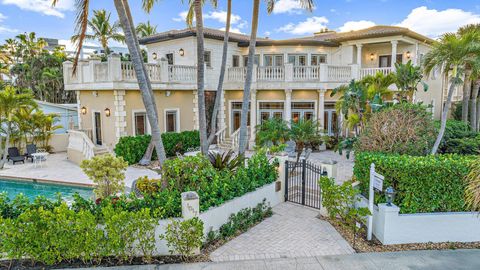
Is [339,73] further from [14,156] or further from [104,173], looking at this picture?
[14,156]

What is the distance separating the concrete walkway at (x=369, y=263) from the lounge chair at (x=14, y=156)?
14221 millimetres

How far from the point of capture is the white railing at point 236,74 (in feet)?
67.3

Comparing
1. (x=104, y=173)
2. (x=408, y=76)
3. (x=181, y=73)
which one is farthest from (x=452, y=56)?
(x=181, y=73)

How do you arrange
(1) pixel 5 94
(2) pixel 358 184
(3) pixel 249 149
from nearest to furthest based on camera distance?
(2) pixel 358 184 → (1) pixel 5 94 → (3) pixel 249 149

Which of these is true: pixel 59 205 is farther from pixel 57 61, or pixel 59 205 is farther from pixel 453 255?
pixel 57 61

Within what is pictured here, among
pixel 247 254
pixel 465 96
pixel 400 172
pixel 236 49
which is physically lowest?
pixel 247 254

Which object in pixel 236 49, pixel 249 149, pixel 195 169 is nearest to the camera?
pixel 195 169

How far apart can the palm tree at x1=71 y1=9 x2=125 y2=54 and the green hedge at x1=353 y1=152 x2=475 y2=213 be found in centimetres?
2855

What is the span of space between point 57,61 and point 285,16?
24.8m

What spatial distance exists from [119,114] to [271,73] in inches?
355

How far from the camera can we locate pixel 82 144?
57.6 feet

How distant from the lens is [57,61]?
116ft

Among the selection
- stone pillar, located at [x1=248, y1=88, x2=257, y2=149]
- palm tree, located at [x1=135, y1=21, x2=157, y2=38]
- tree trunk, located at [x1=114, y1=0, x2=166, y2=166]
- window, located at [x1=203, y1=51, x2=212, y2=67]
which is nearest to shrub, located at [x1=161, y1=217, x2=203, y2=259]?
tree trunk, located at [x1=114, y1=0, x2=166, y2=166]

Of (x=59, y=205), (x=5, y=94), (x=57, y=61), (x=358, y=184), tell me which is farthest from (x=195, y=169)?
(x=57, y=61)
